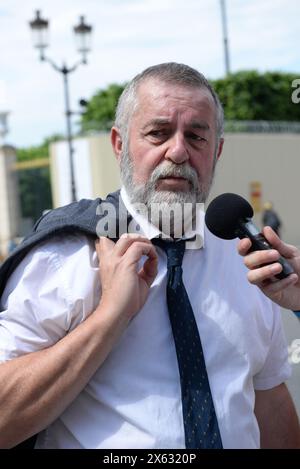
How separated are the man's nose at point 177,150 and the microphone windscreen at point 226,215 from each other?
151mm

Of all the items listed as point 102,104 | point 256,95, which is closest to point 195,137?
point 256,95


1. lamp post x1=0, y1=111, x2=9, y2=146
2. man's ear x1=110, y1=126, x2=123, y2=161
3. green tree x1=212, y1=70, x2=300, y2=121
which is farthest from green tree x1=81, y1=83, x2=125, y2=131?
man's ear x1=110, y1=126, x2=123, y2=161

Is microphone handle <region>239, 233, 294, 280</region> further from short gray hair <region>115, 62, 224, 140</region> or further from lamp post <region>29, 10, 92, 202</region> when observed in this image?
lamp post <region>29, 10, 92, 202</region>

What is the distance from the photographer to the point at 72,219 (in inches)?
71.9

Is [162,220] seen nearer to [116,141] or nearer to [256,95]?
[116,141]

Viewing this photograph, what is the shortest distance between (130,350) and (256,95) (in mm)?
36695

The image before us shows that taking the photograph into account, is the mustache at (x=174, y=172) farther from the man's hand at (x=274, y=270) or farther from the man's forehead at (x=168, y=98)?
the man's hand at (x=274, y=270)

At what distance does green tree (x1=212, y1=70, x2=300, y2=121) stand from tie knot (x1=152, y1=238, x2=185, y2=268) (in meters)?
34.3

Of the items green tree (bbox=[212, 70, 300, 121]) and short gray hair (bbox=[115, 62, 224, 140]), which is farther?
green tree (bbox=[212, 70, 300, 121])

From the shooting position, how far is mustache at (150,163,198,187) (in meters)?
1.83

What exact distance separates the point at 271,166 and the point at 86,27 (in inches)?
445

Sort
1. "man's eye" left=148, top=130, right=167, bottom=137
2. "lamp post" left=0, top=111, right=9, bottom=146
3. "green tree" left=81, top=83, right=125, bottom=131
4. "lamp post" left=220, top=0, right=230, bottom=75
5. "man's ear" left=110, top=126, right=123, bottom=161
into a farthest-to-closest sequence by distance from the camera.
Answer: "green tree" left=81, top=83, right=125, bottom=131 < "lamp post" left=220, top=0, right=230, bottom=75 < "lamp post" left=0, top=111, right=9, bottom=146 < "man's ear" left=110, top=126, right=123, bottom=161 < "man's eye" left=148, top=130, right=167, bottom=137
